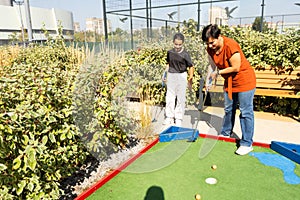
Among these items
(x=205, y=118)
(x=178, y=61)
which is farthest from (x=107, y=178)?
(x=205, y=118)

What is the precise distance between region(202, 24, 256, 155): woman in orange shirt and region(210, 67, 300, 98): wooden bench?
126cm

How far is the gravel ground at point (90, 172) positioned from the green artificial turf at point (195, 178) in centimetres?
20

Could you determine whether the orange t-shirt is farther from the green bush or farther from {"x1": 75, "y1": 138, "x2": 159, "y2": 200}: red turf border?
the green bush

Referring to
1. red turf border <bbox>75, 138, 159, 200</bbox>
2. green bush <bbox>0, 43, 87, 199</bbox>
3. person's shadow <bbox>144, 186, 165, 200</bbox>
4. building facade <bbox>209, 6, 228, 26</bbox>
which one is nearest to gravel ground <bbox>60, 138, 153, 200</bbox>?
red turf border <bbox>75, 138, 159, 200</bbox>

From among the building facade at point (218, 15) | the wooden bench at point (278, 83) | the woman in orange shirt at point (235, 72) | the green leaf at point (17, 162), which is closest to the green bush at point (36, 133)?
the green leaf at point (17, 162)

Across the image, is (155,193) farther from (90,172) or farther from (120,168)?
(90,172)

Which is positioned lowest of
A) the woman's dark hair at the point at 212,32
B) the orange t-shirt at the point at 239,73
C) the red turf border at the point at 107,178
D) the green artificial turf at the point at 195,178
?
the green artificial turf at the point at 195,178

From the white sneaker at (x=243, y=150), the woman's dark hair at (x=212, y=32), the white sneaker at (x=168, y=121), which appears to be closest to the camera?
the woman's dark hair at (x=212, y=32)

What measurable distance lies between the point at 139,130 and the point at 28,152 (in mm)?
2373

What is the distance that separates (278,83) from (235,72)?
2255 mm

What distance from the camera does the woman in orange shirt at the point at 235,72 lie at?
300cm

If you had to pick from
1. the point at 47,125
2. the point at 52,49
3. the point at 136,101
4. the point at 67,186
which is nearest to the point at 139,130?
the point at 136,101

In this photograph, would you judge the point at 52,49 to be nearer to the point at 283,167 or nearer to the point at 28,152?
the point at 28,152

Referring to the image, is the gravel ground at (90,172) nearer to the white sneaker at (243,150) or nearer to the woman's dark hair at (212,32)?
the white sneaker at (243,150)
